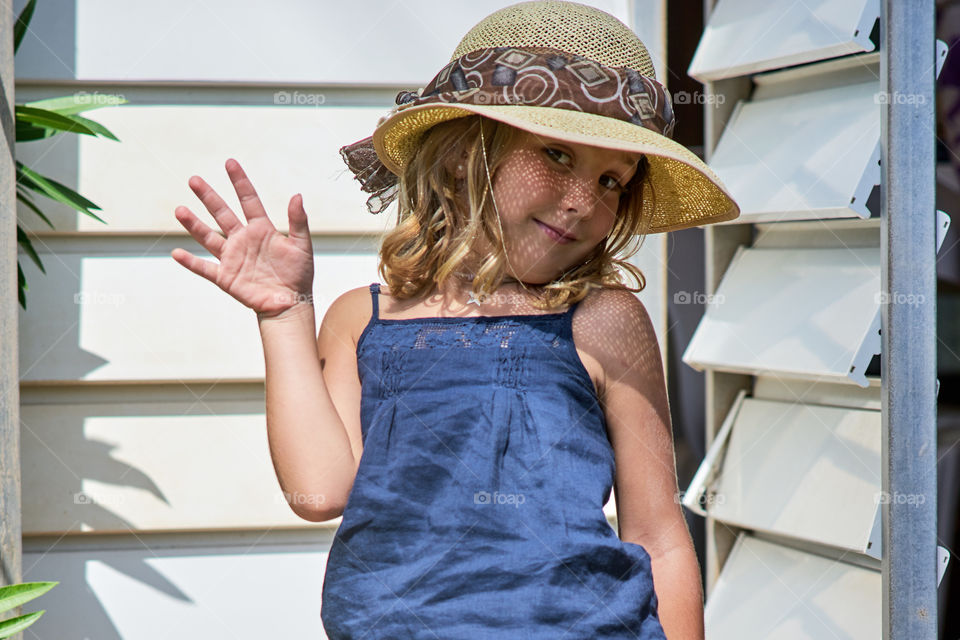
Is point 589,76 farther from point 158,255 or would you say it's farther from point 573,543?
point 158,255

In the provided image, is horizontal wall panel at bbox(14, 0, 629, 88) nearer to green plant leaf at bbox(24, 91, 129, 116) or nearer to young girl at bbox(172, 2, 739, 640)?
green plant leaf at bbox(24, 91, 129, 116)

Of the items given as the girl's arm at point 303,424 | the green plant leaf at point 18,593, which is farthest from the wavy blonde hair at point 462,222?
the green plant leaf at point 18,593

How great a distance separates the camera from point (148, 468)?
214 centimetres

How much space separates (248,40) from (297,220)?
3.32 ft

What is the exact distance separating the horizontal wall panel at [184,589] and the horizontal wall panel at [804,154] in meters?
1.34

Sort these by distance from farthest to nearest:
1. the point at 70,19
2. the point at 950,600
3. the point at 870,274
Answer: the point at 70,19 → the point at 870,274 → the point at 950,600

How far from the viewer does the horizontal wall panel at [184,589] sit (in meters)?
2.15

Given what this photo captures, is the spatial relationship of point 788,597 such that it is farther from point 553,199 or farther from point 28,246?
point 28,246

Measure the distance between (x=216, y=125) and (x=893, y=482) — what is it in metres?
1.71

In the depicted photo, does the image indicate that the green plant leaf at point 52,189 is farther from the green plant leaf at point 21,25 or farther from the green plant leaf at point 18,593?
the green plant leaf at point 18,593

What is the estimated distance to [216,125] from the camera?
2.16 metres

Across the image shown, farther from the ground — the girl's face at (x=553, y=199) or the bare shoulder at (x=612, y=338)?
the girl's face at (x=553, y=199)

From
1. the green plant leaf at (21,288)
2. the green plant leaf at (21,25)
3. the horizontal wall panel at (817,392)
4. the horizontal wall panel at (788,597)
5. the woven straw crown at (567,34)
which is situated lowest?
the horizontal wall panel at (788,597)

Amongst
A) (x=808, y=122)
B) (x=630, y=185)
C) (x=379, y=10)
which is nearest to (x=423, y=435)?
(x=630, y=185)
